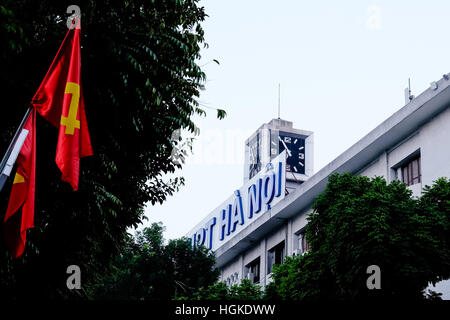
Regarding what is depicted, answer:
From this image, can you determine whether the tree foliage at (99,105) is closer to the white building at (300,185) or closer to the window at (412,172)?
the white building at (300,185)

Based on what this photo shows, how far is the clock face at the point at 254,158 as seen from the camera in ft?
207

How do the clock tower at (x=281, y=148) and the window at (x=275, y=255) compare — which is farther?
the clock tower at (x=281, y=148)

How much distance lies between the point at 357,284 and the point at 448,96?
8.46 meters

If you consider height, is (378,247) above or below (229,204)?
below

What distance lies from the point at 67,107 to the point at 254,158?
53674 mm

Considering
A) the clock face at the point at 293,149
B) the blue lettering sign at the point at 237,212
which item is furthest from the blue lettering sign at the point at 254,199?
the clock face at the point at 293,149

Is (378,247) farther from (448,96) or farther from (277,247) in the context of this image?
(277,247)

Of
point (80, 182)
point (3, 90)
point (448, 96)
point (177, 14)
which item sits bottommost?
point (80, 182)

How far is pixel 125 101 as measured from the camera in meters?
13.4

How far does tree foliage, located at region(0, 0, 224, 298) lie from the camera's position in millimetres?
12367

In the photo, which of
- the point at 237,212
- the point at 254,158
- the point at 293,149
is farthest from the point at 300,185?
the point at 293,149

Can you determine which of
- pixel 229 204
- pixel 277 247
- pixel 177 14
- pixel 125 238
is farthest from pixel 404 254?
pixel 229 204

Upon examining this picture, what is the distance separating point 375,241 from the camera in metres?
17.5

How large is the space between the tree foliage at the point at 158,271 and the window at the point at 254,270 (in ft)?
9.04
